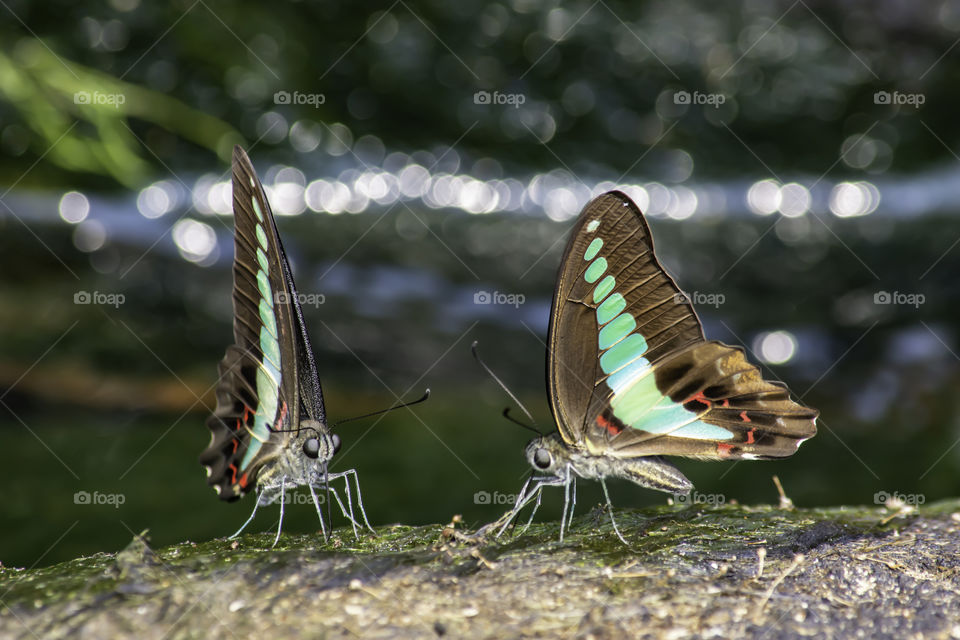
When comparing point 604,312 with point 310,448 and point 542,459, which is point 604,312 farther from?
point 310,448

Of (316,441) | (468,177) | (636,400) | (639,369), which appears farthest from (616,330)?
(468,177)

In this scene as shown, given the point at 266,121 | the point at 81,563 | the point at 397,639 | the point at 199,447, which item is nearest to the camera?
the point at 397,639

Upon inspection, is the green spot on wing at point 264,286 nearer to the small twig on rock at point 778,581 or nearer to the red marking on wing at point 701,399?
the red marking on wing at point 701,399

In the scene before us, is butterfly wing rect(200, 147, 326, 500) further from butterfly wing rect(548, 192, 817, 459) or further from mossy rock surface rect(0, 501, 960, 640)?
butterfly wing rect(548, 192, 817, 459)

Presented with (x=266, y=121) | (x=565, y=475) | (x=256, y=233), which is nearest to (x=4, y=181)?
(x=266, y=121)

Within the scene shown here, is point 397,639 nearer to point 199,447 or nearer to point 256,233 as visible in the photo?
point 256,233

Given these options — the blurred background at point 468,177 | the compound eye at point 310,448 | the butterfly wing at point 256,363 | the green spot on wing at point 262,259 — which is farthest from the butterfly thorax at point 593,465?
the blurred background at point 468,177

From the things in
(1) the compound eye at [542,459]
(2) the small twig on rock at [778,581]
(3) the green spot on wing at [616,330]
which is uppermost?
(3) the green spot on wing at [616,330]
